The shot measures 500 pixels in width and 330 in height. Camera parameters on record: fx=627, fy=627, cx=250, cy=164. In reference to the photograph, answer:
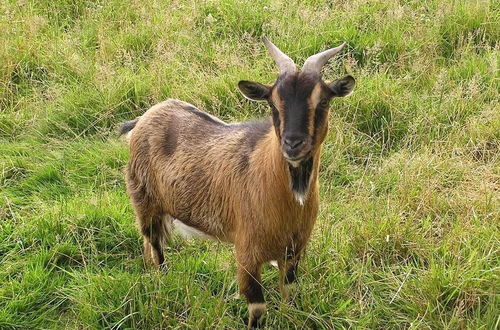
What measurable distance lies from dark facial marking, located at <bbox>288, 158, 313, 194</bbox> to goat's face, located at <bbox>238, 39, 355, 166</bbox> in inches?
3.8

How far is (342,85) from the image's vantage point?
3098mm

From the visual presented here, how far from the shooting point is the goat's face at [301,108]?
113 inches

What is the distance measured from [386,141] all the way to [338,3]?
2061 mm

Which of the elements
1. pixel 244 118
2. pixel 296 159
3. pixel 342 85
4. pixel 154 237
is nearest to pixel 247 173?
pixel 296 159

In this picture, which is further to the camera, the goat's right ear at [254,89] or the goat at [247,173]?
the goat's right ear at [254,89]

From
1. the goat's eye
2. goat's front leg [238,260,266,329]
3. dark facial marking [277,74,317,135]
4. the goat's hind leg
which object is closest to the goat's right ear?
dark facial marking [277,74,317,135]

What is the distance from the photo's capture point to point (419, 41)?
19.2ft

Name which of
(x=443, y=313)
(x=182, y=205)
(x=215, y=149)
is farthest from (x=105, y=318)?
(x=443, y=313)

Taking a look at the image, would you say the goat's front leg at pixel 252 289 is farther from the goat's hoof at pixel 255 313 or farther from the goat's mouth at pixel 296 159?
the goat's mouth at pixel 296 159

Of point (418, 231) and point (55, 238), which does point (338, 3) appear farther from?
point (55, 238)

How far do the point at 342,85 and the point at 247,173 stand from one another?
0.75 m

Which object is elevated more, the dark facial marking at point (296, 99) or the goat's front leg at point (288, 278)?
the dark facial marking at point (296, 99)

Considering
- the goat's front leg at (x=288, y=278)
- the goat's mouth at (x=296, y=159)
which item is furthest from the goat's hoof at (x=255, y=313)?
the goat's mouth at (x=296, y=159)

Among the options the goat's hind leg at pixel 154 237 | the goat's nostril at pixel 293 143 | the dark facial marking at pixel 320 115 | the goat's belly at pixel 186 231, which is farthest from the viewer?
the goat's hind leg at pixel 154 237
